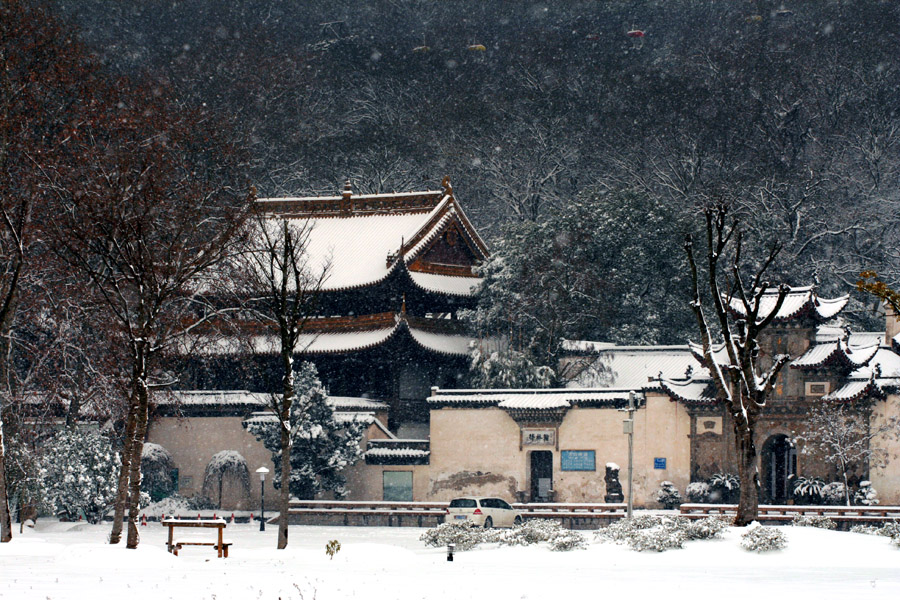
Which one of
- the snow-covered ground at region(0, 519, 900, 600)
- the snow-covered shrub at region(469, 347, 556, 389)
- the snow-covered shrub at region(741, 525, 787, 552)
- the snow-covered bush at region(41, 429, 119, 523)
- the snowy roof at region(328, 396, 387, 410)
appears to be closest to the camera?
the snow-covered ground at region(0, 519, 900, 600)

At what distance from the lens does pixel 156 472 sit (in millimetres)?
44625

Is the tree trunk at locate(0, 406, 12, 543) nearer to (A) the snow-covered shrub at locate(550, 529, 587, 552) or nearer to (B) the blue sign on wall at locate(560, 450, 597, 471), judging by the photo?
(A) the snow-covered shrub at locate(550, 529, 587, 552)

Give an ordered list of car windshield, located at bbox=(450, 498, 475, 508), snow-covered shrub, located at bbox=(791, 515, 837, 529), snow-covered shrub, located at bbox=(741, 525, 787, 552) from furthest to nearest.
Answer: car windshield, located at bbox=(450, 498, 475, 508)
snow-covered shrub, located at bbox=(791, 515, 837, 529)
snow-covered shrub, located at bbox=(741, 525, 787, 552)

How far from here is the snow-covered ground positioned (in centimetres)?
1662

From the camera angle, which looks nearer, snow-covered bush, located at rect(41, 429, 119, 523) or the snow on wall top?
snow-covered bush, located at rect(41, 429, 119, 523)

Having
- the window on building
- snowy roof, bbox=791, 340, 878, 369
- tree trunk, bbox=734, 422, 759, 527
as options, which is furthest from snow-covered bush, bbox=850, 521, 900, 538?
the window on building

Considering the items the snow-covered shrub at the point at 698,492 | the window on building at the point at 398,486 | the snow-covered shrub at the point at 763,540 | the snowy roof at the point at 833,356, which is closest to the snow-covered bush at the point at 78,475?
the window on building at the point at 398,486

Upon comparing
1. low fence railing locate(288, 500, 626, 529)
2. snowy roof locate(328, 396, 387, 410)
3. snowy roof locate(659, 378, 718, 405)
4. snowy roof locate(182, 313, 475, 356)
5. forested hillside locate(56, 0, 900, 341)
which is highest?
forested hillside locate(56, 0, 900, 341)

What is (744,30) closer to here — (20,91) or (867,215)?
(867,215)

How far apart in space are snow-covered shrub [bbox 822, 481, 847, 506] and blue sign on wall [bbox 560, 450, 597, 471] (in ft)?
25.4

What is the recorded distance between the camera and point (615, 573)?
64.7 ft

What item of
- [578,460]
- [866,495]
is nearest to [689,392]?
[578,460]

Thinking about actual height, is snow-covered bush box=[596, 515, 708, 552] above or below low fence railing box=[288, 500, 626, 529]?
above

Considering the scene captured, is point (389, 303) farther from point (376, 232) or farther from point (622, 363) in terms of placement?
point (622, 363)
